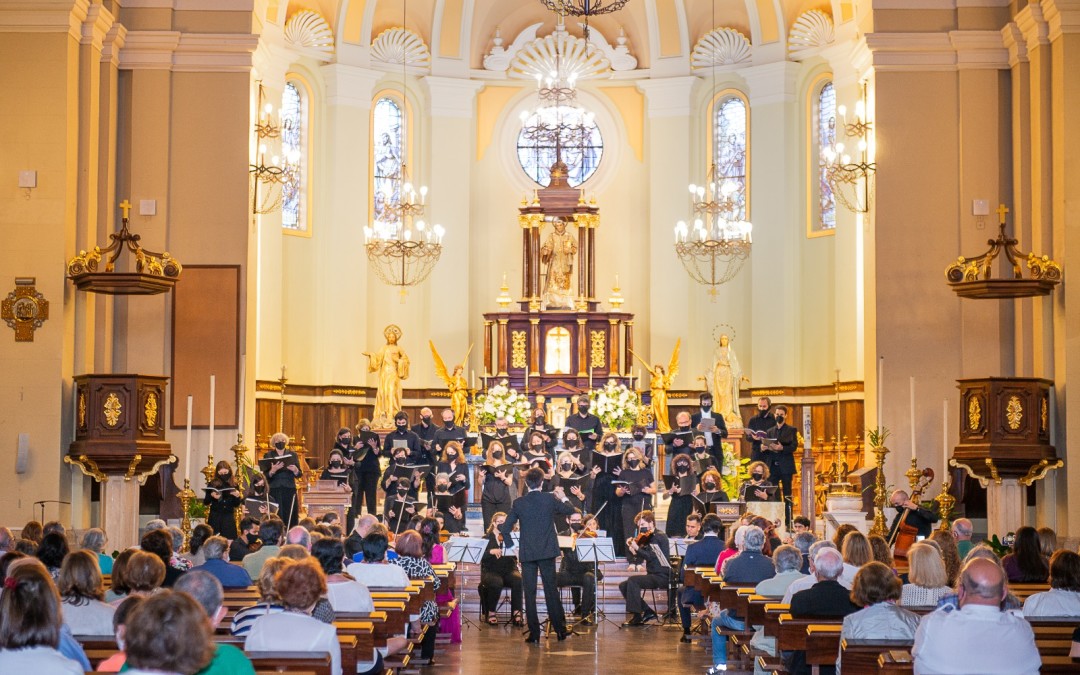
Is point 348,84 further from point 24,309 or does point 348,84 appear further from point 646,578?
point 646,578

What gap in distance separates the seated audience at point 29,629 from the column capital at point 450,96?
21.3 metres

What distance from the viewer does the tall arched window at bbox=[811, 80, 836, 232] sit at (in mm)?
24531

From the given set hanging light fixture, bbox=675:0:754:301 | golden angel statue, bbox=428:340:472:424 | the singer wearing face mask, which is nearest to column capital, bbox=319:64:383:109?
golden angel statue, bbox=428:340:472:424

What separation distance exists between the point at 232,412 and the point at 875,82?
930cm

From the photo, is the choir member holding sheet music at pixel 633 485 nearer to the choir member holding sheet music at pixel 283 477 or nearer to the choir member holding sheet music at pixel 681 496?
the choir member holding sheet music at pixel 681 496

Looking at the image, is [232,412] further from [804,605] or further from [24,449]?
[804,605]

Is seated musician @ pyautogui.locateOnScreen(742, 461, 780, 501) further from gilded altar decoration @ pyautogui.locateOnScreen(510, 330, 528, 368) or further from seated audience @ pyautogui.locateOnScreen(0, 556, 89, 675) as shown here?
seated audience @ pyautogui.locateOnScreen(0, 556, 89, 675)

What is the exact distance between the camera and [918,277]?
19203 mm

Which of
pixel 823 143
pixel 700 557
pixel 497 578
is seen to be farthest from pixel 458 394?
pixel 700 557

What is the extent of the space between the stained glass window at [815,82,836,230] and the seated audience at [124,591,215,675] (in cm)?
2085

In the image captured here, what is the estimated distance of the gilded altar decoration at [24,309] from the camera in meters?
17.0

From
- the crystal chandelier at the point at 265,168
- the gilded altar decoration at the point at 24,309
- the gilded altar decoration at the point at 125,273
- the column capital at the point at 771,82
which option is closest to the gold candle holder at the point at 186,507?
the gilded altar decoration at the point at 125,273

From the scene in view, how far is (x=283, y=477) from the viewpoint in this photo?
1758 cm

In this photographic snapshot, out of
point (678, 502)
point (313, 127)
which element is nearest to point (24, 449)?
point (678, 502)
